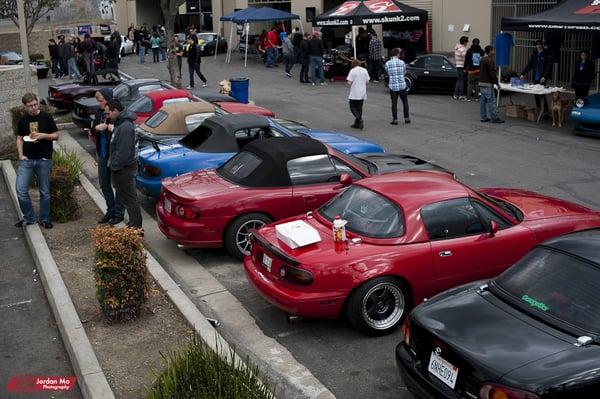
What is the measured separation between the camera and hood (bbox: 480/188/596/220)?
781 cm

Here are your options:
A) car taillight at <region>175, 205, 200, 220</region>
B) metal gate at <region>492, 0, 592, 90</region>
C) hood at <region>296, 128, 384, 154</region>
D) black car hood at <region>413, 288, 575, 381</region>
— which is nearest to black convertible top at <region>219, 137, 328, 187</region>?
car taillight at <region>175, 205, 200, 220</region>

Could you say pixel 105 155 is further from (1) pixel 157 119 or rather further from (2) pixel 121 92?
(2) pixel 121 92

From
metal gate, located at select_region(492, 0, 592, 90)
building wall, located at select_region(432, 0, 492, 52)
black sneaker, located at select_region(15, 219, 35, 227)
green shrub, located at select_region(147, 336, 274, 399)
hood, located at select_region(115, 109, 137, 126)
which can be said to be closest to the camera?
green shrub, located at select_region(147, 336, 274, 399)

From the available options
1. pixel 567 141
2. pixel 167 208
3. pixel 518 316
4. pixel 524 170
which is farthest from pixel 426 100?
pixel 518 316

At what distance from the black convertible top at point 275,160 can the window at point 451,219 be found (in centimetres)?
244

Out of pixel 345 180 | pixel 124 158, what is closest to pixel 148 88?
pixel 124 158

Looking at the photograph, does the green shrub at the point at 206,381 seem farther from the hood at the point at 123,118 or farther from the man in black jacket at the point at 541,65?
the man in black jacket at the point at 541,65

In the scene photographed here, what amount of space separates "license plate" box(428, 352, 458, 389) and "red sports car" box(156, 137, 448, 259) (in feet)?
13.1

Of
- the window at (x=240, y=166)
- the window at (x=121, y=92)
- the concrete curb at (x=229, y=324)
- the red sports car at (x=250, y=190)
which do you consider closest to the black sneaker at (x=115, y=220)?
the concrete curb at (x=229, y=324)

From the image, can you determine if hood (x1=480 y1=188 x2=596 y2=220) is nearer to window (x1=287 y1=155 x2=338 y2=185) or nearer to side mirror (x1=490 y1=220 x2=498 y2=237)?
side mirror (x1=490 y1=220 x2=498 y2=237)

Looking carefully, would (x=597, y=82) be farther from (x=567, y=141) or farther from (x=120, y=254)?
(x=120, y=254)

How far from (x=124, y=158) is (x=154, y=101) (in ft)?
18.3

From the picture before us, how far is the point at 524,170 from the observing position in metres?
13.7

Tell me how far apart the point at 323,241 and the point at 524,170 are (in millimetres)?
7705
